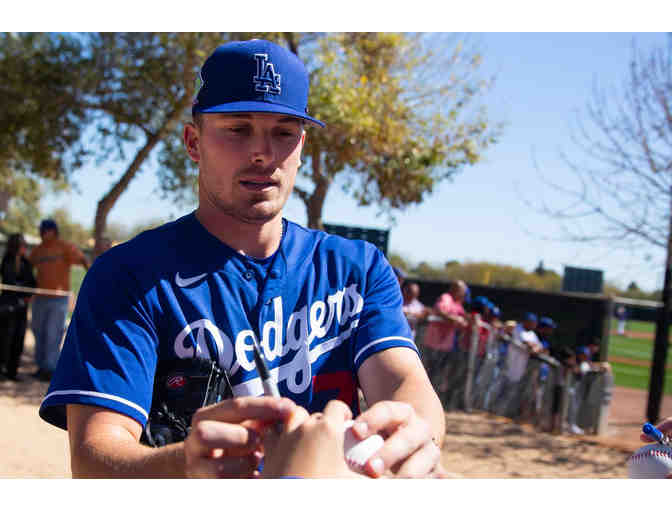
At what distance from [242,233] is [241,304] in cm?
19

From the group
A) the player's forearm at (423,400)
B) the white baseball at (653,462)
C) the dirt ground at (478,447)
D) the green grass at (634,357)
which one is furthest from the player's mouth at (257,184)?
the green grass at (634,357)

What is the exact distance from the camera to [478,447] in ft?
25.3

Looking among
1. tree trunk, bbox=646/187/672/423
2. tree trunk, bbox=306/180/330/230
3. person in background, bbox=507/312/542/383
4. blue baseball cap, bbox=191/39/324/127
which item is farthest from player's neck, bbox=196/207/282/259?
tree trunk, bbox=306/180/330/230

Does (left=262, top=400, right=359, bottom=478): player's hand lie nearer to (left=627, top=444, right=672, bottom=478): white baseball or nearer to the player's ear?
the player's ear

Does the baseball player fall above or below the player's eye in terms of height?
below

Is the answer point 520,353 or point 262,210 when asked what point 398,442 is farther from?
point 520,353

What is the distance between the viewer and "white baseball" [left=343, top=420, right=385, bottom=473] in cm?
98

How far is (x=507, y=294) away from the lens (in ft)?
61.1

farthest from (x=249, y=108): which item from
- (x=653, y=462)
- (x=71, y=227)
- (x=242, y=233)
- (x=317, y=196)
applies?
(x=71, y=227)

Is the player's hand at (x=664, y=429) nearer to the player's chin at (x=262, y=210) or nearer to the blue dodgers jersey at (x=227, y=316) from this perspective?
the blue dodgers jersey at (x=227, y=316)

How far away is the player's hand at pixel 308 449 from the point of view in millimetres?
905

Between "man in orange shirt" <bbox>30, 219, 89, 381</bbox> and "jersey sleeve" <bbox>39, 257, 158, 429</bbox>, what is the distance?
25.0 ft
